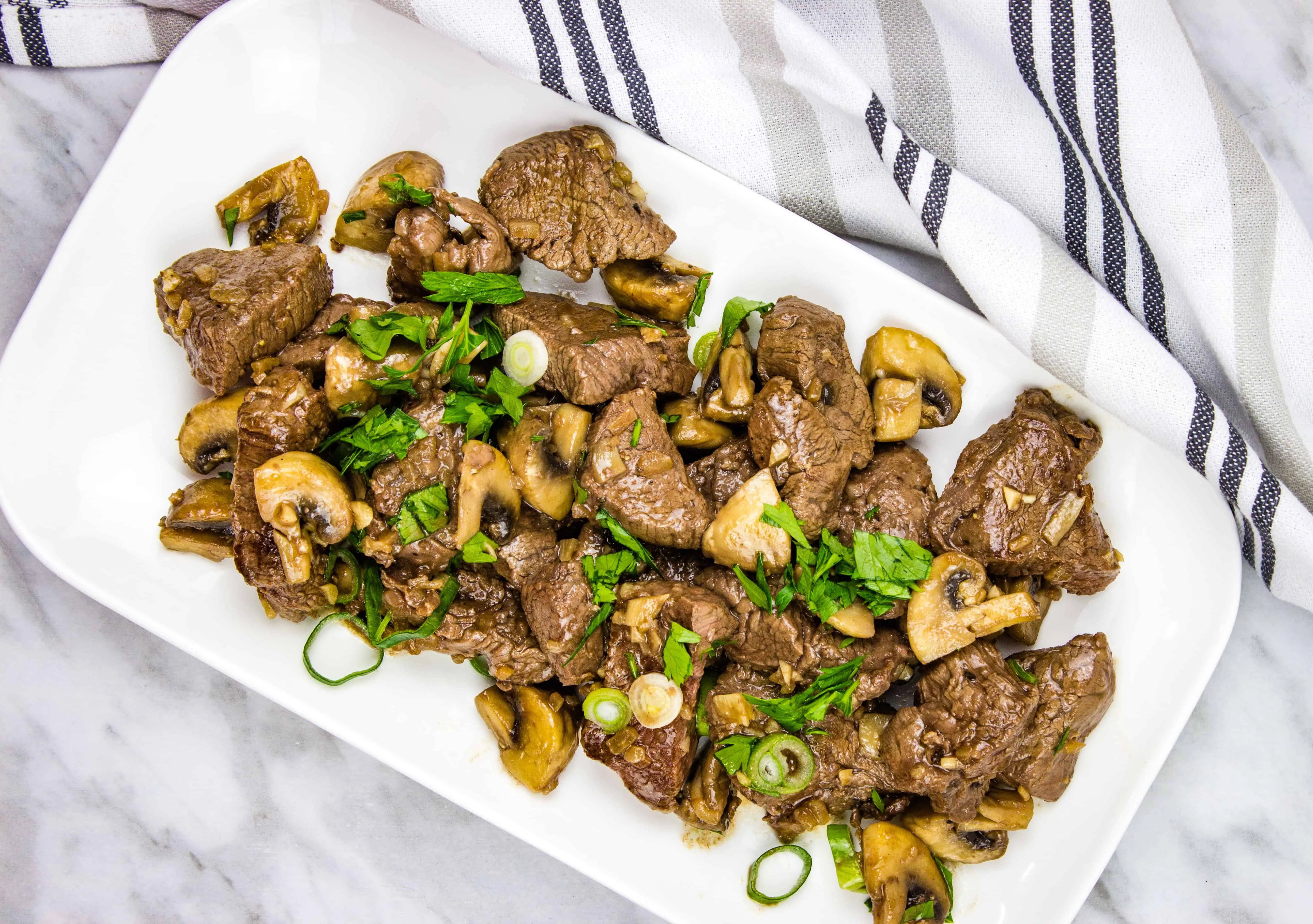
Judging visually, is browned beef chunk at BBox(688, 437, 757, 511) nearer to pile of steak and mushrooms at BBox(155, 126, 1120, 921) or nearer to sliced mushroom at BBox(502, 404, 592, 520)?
pile of steak and mushrooms at BBox(155, 126, 1120, 921)

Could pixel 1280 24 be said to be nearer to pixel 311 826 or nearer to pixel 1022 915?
pixel 1022 915

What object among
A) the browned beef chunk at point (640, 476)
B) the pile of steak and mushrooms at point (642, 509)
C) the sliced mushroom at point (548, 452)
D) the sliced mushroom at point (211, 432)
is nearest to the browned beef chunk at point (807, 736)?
the pile of steak and mushrooms at point (642, 509)

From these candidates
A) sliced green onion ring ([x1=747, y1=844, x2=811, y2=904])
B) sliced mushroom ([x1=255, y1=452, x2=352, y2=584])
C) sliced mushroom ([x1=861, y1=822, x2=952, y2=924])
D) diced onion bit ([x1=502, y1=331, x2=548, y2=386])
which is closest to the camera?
sliced mushroom ([x1=255, y1=452, x2=352, y2=584])

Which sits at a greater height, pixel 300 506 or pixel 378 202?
pixel 378 202

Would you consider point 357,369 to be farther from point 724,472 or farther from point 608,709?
point 608,709

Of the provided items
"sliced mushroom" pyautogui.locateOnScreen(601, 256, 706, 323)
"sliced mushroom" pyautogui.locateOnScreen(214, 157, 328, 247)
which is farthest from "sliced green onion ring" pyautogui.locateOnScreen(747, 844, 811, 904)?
"sliced mushroom" pyautogui.locateOnScreen(214, 157, 328, 247)

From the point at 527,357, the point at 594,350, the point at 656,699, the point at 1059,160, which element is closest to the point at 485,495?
the point at 527,357

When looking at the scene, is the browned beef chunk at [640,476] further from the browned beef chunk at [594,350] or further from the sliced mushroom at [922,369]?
the sliced mushroom at [922,369]
